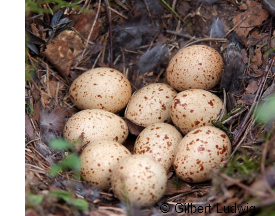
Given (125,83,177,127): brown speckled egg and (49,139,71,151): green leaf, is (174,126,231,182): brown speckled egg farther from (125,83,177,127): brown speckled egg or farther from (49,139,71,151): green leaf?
(49,139,71,151): green leaf

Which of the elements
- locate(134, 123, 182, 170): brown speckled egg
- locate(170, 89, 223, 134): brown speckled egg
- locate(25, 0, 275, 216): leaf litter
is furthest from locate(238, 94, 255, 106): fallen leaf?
locate(134, 123, 182, 170): brown speckled egg

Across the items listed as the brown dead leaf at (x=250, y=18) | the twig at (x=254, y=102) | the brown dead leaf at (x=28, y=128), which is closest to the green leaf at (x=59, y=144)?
the brown dead leaf at (x=28, y=128)

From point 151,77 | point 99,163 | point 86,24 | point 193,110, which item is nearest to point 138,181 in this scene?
point 99,163

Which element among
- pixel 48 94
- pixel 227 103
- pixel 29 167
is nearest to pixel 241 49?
pixel 227 103

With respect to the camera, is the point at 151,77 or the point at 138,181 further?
the point at 151,77

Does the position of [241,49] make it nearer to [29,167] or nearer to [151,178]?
[151,178]

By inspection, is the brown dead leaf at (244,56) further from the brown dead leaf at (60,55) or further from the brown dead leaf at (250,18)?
the brown dead leaf at (60,55)

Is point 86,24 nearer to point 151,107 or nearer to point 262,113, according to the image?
point 151,107
